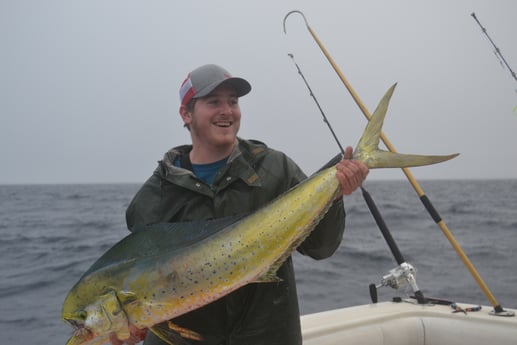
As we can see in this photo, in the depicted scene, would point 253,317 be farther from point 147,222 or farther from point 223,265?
point 147,222

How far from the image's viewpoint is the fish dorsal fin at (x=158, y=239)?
1.81m

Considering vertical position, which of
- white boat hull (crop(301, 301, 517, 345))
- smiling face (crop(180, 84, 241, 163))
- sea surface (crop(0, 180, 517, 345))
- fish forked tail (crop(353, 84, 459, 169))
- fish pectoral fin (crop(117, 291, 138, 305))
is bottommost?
sea surface (crop(0, 180, 517, 345))

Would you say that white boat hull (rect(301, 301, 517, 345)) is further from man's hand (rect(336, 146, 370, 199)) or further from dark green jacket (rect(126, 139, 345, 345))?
man's hand (rect(336, 146, 370, 199))

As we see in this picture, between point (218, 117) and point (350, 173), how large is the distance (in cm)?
67

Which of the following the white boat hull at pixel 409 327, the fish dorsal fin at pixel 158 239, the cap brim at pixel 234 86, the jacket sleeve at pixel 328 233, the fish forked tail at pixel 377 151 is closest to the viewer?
the fish forked tail at pixel 377 151

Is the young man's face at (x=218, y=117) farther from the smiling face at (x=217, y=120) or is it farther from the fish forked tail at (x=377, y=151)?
the fish forked tail at (x=377, y=151)

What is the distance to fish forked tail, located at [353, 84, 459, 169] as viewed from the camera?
170cm

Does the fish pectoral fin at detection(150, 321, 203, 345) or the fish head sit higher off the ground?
the fish head

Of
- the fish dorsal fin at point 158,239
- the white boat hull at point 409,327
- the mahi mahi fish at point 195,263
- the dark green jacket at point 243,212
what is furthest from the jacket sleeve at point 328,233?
the white boat hull at point 409,327

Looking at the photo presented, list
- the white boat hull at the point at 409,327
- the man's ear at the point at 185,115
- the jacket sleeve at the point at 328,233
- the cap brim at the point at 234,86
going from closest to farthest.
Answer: the jacket sleeve at the point at 328,233, the cap brim at the point at 234,86, the man's ear at the point at 185,115, the white boat hull at the point at 409,327

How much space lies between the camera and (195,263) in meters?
1.74

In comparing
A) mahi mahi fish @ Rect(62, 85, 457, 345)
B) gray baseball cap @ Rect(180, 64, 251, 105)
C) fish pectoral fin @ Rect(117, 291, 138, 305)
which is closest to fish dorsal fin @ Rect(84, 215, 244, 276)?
mahi mahi fish @ Rect(62, 85, 457, 345)

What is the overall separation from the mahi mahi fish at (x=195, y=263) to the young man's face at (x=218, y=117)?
46 cm

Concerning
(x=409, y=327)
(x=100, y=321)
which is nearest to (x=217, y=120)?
(x=100, y=321)
